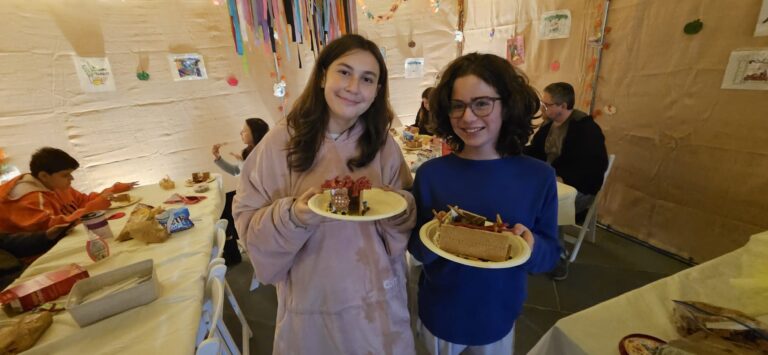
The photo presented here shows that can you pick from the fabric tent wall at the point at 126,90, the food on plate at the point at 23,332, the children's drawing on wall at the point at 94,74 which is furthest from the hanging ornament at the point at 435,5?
the food on plate at the point at 23,332

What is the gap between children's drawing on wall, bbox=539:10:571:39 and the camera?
12.0 ft

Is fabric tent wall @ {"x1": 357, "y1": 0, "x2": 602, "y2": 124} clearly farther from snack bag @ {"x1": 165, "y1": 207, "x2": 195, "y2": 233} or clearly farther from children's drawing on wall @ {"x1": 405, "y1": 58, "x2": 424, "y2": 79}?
snack bag @ {"x1": 165, "y1": 207, "x2": 195, "y2": 233}

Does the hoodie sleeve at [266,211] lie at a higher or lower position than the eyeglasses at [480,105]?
lower

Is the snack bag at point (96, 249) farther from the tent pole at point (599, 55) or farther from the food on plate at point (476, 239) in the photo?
the tent pole at point (599, 55)

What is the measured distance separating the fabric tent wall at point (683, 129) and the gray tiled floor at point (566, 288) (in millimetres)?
344

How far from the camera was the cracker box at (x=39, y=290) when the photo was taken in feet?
3.93

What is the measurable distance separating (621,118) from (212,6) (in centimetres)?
462

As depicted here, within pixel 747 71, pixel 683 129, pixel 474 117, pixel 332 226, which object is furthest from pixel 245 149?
pixel 747 71

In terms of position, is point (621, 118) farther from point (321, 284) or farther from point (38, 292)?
point (38, 292)

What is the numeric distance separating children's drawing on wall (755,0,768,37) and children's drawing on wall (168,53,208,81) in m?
5.01

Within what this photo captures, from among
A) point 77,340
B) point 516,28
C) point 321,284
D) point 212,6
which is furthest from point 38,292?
point 516,28

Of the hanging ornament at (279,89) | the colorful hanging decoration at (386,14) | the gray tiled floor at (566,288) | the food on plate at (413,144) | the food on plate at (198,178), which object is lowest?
the gray tiled floor at (566,288)

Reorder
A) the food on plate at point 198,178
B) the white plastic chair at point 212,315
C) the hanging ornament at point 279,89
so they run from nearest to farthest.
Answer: the white plastic chair at point 212,315 < the food on plate at point 198,178 < the hanging ornament at point 279,89

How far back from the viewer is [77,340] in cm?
108
